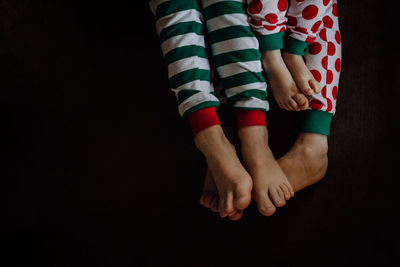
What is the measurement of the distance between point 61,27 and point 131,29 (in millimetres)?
231

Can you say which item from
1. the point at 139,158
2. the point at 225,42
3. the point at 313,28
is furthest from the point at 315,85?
the point at 139,158

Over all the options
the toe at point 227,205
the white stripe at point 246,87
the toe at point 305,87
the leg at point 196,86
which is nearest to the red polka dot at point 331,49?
the toe at point 305,87

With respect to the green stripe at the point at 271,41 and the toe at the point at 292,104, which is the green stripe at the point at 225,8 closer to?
the green stripe at the point at 271,41

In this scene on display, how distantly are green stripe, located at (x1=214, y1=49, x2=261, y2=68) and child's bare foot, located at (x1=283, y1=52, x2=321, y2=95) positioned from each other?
106 millimetres

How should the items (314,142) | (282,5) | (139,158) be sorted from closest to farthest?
(282,5) < (314,142) < (139,158)

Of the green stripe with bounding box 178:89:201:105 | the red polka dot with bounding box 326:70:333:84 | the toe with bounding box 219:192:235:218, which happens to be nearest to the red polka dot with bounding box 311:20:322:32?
the red polka dot with bounding box 326:70:333:84

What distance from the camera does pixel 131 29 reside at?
917 millimetres

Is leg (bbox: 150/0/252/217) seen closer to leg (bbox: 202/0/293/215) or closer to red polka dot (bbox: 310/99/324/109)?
leg (bbox: 202/0/293/215)

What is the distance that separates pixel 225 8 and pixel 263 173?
0.39m

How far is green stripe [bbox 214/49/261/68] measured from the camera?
0.65m

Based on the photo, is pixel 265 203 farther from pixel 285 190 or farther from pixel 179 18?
pixel 179 18

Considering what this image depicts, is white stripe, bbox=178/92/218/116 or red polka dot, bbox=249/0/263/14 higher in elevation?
red polka dot, bbox=249/0/263/14

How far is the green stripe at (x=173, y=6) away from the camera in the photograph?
2.15ft

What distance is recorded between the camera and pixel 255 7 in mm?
644
